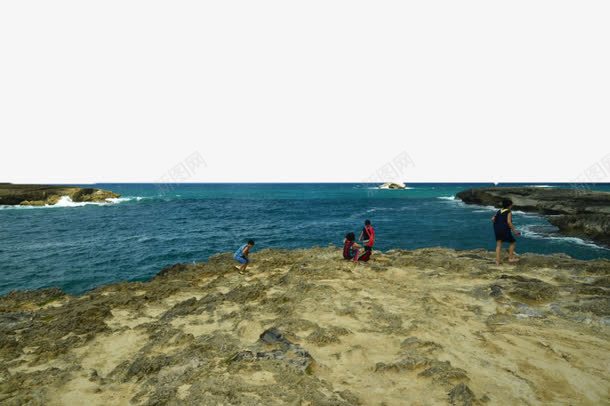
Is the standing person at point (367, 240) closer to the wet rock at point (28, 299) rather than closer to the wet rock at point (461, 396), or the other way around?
the wet rock at point (461, 396)

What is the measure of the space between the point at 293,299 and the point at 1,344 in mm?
6656

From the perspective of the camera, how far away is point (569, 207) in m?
35.2

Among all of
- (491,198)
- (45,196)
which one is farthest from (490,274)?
(45,196)

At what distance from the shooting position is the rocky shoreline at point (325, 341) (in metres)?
4.63

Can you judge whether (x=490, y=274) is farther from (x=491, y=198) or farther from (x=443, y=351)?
(x=491, y=198)

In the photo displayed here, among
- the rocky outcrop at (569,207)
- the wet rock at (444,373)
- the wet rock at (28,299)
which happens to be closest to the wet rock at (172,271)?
the wet rock at (28,299)

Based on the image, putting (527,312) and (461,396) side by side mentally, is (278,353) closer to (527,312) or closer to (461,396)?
(461,396)

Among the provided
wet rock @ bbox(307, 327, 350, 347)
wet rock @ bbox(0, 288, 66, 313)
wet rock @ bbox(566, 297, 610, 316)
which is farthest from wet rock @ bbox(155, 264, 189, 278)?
wet rock @ bbox(566, 297, 610, 316)

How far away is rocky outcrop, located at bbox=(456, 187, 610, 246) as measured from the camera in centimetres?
2456

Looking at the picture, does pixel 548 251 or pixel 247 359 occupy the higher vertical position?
pixel 247 359

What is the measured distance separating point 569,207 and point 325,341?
42306 mm

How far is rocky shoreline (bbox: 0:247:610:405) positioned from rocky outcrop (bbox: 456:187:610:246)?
61.5 feet

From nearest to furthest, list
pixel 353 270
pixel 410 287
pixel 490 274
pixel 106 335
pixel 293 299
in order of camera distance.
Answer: pixel 106 335
pixel 293 299
pixel 410 287
pixel 490 274
pixel 353 270

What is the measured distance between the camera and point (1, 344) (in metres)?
6.60
